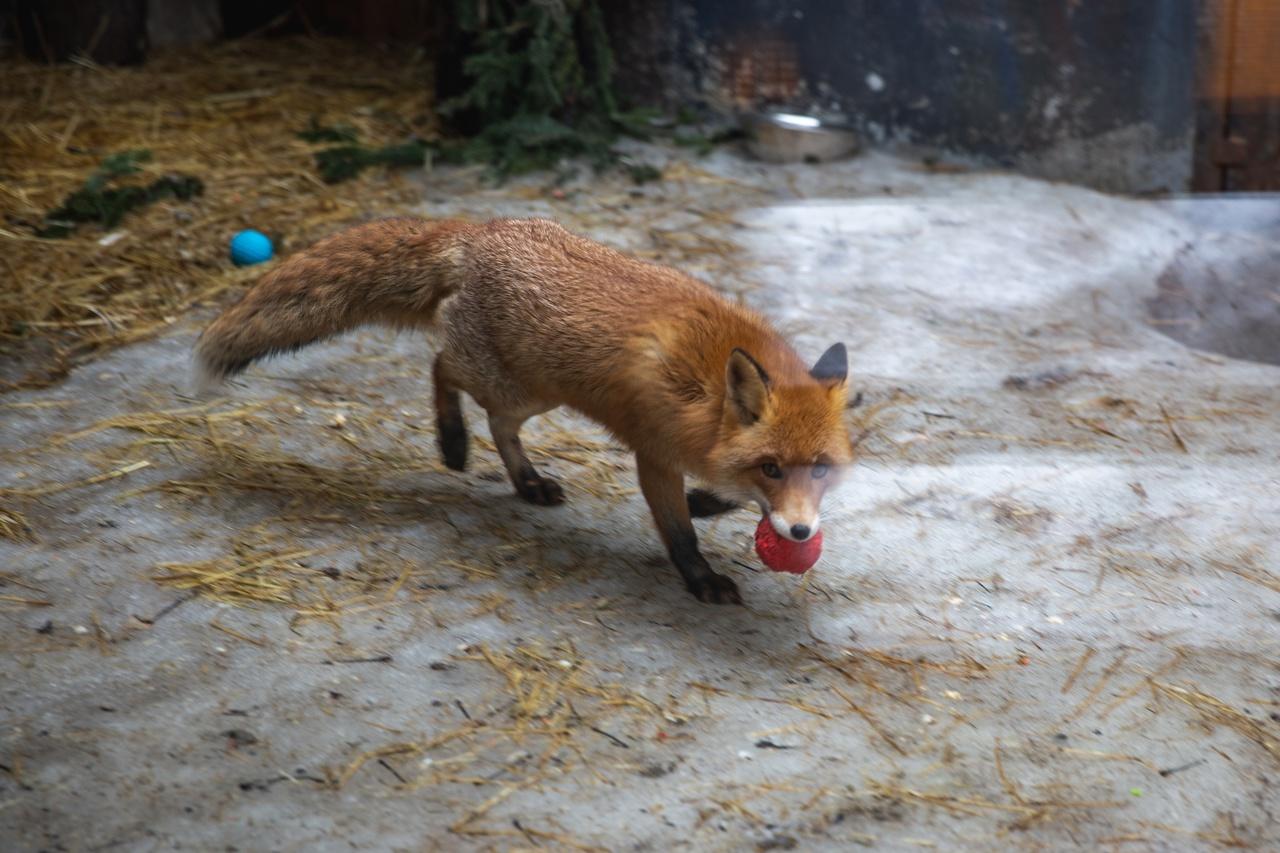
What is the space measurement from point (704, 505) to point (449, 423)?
2.79 feet

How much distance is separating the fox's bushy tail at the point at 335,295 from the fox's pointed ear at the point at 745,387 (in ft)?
3.65

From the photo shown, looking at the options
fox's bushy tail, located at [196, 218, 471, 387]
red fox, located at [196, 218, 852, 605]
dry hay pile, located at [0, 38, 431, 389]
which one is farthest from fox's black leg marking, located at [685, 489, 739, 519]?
dry hay pile, located at [0, 38, 431, 389]

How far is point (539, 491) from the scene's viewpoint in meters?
3.89

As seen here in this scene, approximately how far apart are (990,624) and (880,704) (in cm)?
52

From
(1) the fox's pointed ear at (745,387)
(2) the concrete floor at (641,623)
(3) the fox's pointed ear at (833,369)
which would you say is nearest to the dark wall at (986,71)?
(2) the concrete floor at (641,623)

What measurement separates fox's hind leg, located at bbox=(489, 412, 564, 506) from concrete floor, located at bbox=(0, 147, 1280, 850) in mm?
82

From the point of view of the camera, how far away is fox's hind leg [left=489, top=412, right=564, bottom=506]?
152 inches

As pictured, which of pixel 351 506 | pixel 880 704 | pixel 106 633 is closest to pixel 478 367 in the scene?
pixel 351 506

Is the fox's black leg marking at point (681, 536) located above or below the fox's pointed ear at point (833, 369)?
below

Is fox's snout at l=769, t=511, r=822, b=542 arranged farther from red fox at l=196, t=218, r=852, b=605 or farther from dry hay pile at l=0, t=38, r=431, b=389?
dry hay pile at l=0, t=38, r=431, b=389

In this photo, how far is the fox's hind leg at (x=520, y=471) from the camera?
387cm

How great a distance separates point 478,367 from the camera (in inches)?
144

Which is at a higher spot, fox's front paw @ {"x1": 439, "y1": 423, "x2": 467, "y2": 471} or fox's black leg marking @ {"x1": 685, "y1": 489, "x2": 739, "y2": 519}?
fox's front paw @ {"x1": 439, "y1": 423, "x2": 467, "y2": 471}

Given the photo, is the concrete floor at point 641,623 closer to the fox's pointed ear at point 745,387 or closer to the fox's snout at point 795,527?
the fox's snout at point 795,527
